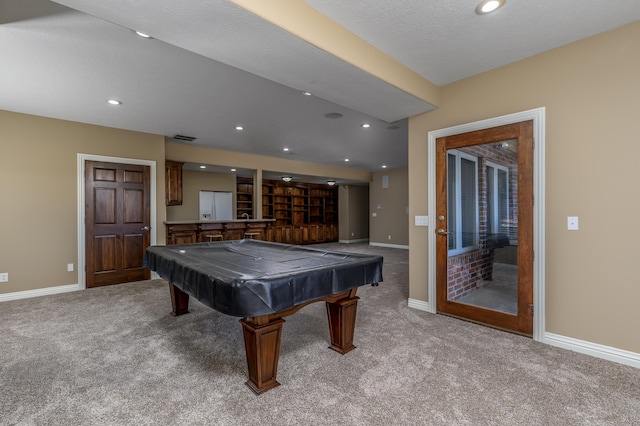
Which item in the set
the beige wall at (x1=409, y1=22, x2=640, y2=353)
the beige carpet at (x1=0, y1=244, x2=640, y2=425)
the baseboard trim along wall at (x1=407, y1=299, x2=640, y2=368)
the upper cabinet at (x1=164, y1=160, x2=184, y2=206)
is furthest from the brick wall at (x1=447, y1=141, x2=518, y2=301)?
the upper cabinet at (x1=164, y1=160, x2=184, y2=206)

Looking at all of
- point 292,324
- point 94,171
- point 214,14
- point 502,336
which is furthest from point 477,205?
point 94,171

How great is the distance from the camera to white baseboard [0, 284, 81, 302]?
3.90m

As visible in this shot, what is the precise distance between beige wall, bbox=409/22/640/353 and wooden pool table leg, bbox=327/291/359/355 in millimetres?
1695

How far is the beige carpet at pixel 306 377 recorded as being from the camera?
64.4 inches

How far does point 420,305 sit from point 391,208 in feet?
20.8

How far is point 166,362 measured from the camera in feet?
7.34

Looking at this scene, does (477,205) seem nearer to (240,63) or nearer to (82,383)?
(240,63)

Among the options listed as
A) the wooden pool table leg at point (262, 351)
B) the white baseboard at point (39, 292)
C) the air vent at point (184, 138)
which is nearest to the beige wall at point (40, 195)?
the white baseboard at point (39, 292)

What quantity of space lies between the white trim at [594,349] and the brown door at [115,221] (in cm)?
544

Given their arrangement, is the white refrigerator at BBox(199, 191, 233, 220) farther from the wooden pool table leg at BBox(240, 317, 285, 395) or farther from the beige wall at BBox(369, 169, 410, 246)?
the wooden pool table leg at BBox(240, 317, 285, 395)

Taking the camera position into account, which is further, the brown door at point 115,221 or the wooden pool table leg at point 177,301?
the brown door at point 115,221

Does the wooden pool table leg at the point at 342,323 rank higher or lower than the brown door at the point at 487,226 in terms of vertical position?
lower

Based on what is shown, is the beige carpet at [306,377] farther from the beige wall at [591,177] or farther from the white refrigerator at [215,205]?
the white refrigerator at [215,205]

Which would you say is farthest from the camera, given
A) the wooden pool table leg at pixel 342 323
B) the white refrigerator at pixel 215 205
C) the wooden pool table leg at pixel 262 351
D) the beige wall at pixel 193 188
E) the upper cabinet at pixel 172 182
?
the white refrigerator at pixel 215 205
